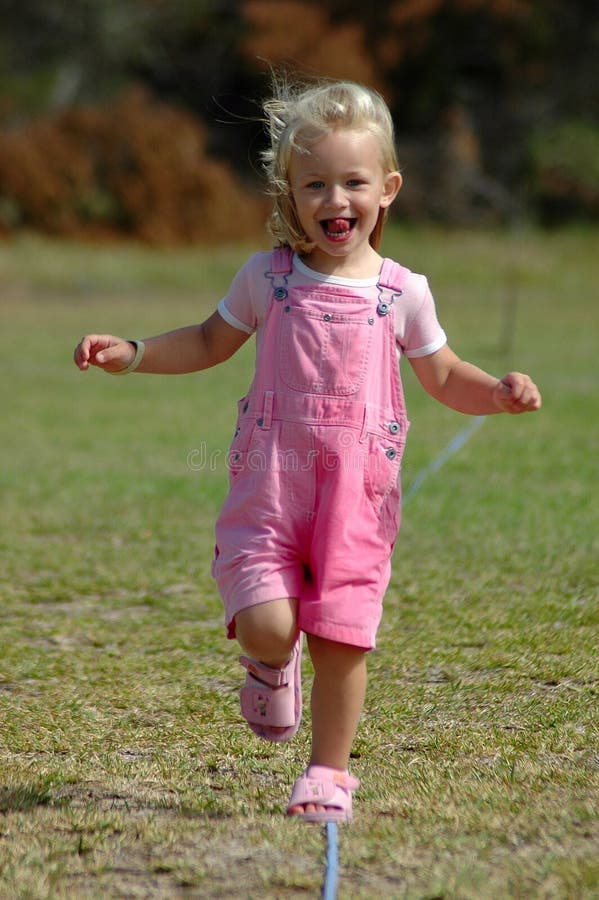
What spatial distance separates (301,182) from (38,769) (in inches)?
58.4

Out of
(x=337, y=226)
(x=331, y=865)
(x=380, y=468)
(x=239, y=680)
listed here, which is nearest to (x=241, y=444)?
(x=380, y=468)

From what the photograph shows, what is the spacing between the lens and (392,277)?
9.29ft

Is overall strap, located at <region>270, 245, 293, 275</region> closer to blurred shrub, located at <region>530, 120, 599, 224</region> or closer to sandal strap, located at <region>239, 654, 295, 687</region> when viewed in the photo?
sandal strap, located at <region>239, 654, 295, 687</region>

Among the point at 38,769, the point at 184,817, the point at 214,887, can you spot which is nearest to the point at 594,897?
the point at 214,887

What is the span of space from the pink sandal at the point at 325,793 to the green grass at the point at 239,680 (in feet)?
0.16

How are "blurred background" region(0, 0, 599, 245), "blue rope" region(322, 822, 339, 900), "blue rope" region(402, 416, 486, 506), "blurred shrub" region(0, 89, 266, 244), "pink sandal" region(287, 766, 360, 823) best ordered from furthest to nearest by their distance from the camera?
"blurred background" region(0, 0, 599, 245)
"blurred shrub" region(0, 89, 266, 244)
"blue rope" region(402, 416, 486, 506)
"pink sandal" region(287, 766, 360, 823)
"blue rope" region(322, 822, 339, 900)

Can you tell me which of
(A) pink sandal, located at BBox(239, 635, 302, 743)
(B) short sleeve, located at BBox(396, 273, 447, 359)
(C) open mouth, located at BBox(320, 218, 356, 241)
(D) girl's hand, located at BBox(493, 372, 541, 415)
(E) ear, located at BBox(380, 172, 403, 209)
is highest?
(E) ear, located at BBox(380, 172, 403, 209)

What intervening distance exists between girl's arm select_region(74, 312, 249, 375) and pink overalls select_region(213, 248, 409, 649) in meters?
0.19

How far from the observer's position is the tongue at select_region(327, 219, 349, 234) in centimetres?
278

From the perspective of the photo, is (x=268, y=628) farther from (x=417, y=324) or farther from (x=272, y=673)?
(x=417, y=324)

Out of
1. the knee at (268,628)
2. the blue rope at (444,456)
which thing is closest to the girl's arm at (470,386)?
the knee at (268,628)

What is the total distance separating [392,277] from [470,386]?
30 cm

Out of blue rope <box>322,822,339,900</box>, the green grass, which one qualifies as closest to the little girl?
blue rope <box>322,822,339,900</box>

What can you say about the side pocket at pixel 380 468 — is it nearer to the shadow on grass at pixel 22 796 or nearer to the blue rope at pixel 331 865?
the blue rope at pixel 331 865
